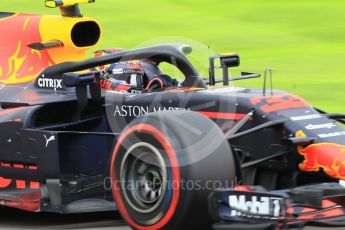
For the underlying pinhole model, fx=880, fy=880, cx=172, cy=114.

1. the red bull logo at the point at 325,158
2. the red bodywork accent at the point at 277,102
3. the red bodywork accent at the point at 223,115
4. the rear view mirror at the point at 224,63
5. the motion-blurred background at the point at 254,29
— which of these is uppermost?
the rear view mirror at the point at 224,63

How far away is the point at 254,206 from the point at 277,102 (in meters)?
1.38

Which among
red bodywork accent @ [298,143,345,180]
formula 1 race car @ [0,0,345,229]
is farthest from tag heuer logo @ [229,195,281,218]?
red bodywork accent @ [298,143,345,180]

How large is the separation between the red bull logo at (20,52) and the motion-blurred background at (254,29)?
836 centimetres

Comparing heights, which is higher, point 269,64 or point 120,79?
point 120,79

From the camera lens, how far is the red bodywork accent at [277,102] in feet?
25.3

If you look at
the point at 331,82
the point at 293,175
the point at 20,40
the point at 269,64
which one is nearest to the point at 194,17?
the point at 269,64

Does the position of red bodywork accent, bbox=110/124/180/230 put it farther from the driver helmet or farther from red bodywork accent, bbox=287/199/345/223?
the driver helmet

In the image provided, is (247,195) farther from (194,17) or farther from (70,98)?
(194,17)

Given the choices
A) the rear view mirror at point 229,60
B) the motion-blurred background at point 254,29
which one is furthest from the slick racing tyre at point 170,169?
the motion-blurred background at point 254,29

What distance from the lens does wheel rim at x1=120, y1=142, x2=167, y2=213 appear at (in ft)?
23.6

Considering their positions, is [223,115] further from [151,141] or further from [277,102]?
[151,141]

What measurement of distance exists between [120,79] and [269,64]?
10711mm

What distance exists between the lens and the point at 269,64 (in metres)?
19.9

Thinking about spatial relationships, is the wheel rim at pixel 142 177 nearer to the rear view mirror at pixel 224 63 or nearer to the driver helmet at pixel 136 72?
the rear view mirror at pixel 224 63
